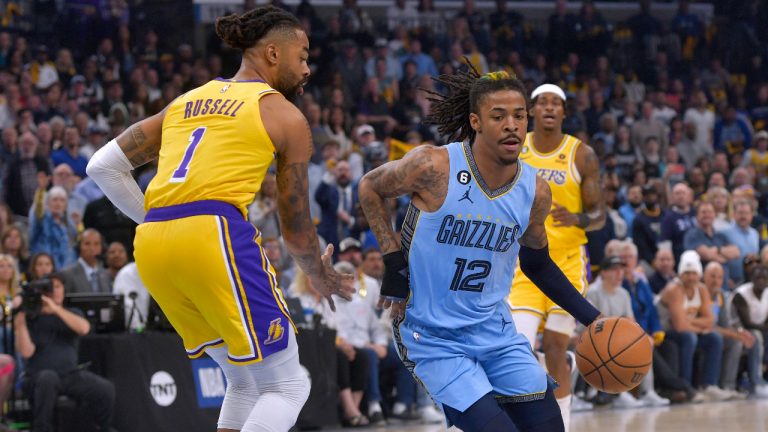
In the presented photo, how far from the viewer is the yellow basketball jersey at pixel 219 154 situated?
5.25 m

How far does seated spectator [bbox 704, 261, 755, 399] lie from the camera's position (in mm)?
14430

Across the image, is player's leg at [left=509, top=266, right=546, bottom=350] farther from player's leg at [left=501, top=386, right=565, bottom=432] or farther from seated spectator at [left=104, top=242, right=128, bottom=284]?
seated spectator at [left=104, top=242, right=128, bottom=284]

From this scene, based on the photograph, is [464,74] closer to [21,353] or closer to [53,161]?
[21,353]

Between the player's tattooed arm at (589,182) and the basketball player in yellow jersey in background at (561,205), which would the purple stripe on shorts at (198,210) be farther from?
the player's tattooed arm at (589,182)

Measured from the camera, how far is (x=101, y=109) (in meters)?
15.6

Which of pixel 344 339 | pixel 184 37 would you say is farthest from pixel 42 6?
pixel 344 339

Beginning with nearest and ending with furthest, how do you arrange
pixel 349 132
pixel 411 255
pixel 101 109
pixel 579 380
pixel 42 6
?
pixel 411 255 < pixel 579 380 < pixel 101 109 < pixel 349 132 < pixel 42 6

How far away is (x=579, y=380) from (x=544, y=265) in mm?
7276

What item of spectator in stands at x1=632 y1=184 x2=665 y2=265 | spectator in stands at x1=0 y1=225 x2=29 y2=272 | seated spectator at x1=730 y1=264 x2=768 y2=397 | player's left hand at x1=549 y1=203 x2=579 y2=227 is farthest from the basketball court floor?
player's left hand at x1=549 y1=203 x2=579 y2=227

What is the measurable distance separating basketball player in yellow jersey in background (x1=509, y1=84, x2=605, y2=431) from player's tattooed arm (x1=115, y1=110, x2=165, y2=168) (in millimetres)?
3199

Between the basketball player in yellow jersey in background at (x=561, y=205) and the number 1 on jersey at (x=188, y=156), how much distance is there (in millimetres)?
3343

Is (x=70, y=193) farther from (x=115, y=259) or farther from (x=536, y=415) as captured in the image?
(x=536, y=415)

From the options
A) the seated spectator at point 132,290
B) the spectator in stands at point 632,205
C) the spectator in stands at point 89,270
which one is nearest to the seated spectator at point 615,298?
the spectator in stands at point 632,205

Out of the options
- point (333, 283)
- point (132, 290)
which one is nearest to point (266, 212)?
point (132, 290)
